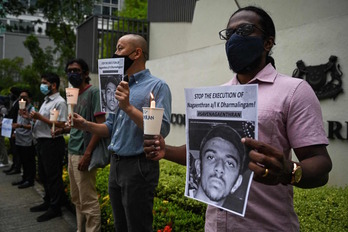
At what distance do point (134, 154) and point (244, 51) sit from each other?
1346 millimetres

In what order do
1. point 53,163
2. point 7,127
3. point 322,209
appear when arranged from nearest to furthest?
point 322,209
point 53,163
point 7,127

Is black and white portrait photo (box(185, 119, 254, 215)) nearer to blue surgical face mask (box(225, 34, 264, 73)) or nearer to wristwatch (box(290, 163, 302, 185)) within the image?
wristwatch (box(290, 163, 302, 185))

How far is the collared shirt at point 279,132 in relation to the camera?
1.46 meters

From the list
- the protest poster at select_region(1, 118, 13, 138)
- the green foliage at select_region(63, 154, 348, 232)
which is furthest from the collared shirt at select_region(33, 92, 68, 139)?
the protest poster at select_region(1, 118, 13, 138)

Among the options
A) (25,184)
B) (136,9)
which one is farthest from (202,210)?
(136,9)

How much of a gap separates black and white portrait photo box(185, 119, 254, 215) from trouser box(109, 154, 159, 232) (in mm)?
1031

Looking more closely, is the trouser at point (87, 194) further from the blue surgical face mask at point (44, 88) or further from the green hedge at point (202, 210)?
the blue surgical face mask at point (44, 88)

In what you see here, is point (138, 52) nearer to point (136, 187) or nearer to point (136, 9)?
point (136, 187)

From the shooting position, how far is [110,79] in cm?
289

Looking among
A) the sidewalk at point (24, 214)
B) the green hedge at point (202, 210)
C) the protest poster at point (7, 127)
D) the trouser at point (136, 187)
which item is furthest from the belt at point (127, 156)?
the protest poster at point (7, 127)

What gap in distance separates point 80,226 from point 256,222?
3417 millimetres

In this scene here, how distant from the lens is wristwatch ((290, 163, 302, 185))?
4.35ft

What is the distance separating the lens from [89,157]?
3895mm

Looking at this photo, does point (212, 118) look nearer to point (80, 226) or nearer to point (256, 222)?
point (256, 222)
